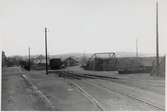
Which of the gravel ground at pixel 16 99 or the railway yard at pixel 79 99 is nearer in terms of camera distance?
the gravel ground at pixel 16 99

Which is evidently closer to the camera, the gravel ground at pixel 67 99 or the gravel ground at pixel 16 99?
the gravel ground at pixel 16 99

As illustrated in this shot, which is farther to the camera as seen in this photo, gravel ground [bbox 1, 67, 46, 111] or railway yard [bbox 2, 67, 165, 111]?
railway yard [bbox 2, 67, 165, 111]

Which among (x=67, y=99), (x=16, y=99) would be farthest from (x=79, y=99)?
(x=16, y=99)

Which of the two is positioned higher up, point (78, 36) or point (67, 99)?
point (78, 36)

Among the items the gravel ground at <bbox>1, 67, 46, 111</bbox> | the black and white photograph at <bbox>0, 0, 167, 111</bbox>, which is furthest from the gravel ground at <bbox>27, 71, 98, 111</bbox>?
the gravel ground at <bbox>1, 67, 46, 111</bbox>

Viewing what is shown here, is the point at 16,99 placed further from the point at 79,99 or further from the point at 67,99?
the point at 79,99

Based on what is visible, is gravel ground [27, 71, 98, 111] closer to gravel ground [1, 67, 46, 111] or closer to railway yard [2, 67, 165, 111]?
railway yard [2, 67, 165, 111]

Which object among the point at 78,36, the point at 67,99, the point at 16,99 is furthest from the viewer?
the point at 67,99

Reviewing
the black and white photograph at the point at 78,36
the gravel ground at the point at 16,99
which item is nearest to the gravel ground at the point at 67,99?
the black and white photograph at the point at 78,36

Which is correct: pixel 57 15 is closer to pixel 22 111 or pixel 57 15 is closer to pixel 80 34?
pixel 80 34

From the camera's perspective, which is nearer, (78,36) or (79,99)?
(78,36)

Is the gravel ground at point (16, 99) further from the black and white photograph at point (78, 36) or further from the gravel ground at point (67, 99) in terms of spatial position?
the gravel ground at point (67, 99)

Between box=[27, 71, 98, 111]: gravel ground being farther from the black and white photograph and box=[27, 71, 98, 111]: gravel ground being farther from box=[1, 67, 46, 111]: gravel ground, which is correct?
box=[1, 67, 46, 111]: gravel ground

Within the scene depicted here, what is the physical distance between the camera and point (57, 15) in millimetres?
5098
